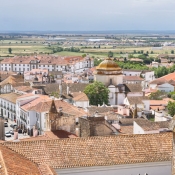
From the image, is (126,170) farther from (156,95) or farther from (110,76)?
(156,95)

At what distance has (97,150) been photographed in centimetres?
2067

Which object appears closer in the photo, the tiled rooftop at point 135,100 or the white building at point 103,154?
the white building at point 103,154

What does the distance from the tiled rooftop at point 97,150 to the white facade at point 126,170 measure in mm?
202

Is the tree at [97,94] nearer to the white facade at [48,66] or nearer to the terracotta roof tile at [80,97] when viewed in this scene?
the terracotta roof tile at [80,97]

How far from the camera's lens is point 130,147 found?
2120 cm

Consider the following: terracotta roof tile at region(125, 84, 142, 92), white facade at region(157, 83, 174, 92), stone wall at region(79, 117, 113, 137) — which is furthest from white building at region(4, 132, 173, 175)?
white facade at region(157, 83, 174, 92)

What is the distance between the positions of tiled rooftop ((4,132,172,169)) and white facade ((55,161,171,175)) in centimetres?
20

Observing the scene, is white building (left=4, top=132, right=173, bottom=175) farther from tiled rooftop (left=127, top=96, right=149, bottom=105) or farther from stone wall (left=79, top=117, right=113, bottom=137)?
tiled rooftop (left=127, top=96, right=149, bottom=105)

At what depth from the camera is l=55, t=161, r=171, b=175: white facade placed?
19.9 metres

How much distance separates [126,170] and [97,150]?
1.60 m

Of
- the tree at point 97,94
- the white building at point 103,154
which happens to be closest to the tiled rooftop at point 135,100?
the tree at point 97,94

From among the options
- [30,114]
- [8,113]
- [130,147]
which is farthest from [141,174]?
[8,113]

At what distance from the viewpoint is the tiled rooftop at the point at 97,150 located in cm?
1975

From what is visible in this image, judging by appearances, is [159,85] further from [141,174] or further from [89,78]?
[141,174]
